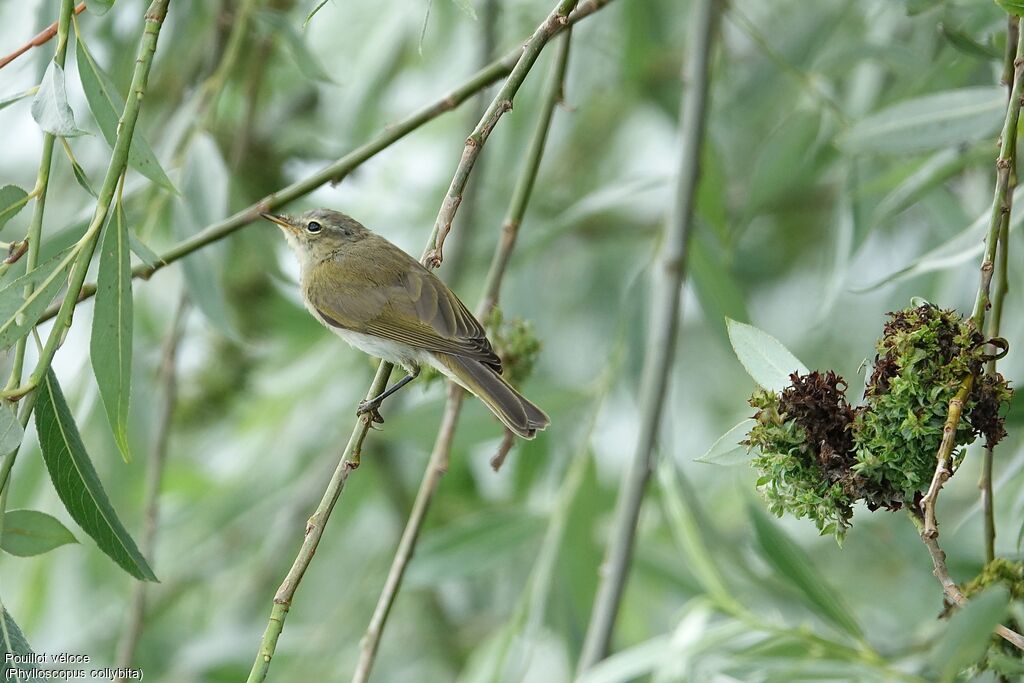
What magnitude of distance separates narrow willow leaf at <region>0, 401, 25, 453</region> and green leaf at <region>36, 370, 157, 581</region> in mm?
239

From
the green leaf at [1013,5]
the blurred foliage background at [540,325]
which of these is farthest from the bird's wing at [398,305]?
the green leaf at [1013,5]

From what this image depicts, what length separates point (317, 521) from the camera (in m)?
1.31

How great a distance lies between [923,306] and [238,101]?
10.2ft

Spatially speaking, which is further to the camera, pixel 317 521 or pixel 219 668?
pixel 219 668

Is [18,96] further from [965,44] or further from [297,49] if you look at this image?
[965,44]

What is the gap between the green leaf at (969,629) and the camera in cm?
112

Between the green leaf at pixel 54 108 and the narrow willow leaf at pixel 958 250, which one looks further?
the narrow willow leaf at pixel 958 250

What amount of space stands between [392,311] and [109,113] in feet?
2.84

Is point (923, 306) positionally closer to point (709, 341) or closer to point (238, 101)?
point (238, 101)

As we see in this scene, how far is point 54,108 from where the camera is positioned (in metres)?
1.38

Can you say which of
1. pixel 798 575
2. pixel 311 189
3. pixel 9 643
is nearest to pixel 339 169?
pixel 311 189

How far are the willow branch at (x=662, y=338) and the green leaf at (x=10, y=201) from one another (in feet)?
3.91

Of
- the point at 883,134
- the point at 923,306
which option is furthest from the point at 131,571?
the point at 883,134

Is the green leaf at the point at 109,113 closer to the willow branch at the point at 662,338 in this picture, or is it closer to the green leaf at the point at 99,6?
the green leaf at the point at 99,6
